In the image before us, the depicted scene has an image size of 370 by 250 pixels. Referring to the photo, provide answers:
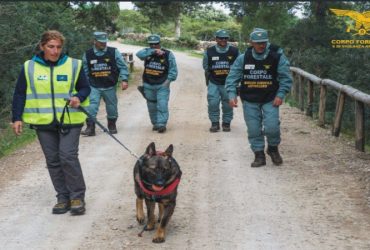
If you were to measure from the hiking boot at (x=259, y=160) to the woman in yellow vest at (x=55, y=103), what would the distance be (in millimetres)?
3077

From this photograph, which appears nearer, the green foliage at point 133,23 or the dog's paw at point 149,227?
the dog's paw at point 149,227

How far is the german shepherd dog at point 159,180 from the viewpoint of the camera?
16.8ft

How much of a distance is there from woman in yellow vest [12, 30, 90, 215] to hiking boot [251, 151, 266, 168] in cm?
308

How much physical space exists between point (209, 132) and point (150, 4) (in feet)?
70.7

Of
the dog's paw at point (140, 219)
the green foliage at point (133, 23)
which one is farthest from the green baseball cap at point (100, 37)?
the green foliage at point (133, 23)

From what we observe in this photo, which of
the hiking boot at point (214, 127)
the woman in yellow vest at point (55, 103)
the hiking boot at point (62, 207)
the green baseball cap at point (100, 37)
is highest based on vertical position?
the green baseball cap at point (100, 37)

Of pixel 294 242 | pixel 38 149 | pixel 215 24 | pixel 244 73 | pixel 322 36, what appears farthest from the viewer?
pixel 215 24

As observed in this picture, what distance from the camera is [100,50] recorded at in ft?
35.9

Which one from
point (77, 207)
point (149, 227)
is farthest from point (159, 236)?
point (77, 207)

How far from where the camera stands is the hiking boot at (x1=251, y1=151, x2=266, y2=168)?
8422mm

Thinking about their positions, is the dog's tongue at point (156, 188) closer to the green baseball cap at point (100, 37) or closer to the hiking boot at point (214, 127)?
the green baseball cap at point (100, 37)

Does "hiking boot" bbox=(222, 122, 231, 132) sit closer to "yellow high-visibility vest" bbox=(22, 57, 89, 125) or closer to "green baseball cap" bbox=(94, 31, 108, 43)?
"green baseball cap" bbox=(94, 31, 108, 43)

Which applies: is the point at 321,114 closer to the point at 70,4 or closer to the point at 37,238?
the point at 37,238

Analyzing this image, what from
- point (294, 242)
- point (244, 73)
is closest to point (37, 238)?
point (294, 242)
